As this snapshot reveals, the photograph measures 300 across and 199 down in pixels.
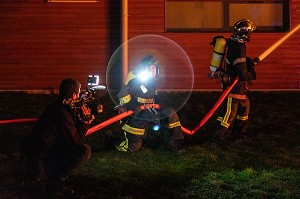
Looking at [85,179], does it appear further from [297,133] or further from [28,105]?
[28,105]

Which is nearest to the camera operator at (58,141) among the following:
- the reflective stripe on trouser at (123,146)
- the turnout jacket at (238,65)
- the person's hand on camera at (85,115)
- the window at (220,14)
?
the person's hand on camera at (85,115)

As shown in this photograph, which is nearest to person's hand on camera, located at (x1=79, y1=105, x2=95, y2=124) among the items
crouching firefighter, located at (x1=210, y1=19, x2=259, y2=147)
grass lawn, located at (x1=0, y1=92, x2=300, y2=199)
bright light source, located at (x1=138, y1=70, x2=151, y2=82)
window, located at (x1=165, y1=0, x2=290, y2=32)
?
grass lawn, located at (x1=0, y1=92, x2=300, y2=199)

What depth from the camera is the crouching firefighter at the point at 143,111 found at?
756 cm

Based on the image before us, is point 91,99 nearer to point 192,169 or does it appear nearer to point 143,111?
point 143,111

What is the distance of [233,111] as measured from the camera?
27.7 ft

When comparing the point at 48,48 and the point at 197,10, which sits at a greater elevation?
the point at 197,10

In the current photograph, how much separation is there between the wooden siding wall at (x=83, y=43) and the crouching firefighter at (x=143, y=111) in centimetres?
535

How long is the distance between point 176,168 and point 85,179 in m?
1.27

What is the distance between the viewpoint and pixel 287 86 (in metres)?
12.9

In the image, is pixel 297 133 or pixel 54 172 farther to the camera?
pixel 297 133

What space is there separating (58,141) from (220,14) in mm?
8182

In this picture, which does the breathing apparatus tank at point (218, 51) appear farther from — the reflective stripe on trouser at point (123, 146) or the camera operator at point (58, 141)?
the camera operator at point (58, 141)

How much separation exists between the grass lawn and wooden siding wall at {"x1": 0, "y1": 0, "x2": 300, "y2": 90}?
3162 mm

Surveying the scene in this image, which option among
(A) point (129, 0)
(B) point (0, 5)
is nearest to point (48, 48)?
(B) point (0, 5)
